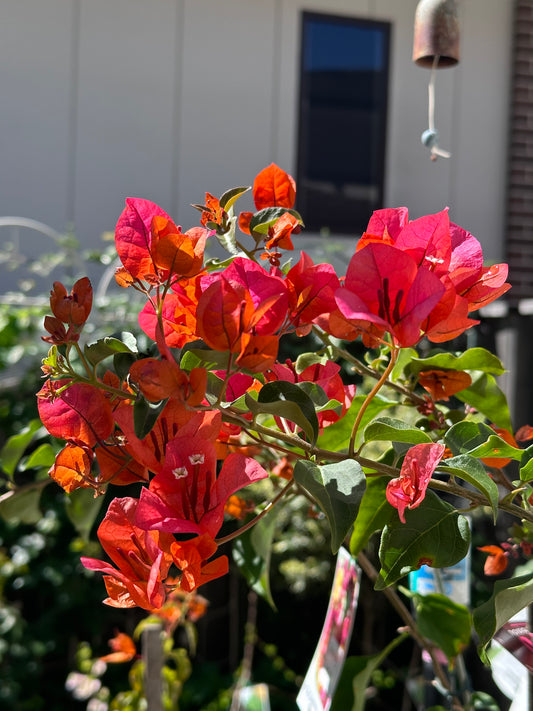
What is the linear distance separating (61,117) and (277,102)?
1.04m

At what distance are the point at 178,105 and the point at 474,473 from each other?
3415 mm

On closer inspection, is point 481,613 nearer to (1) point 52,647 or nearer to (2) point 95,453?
(2) point 95,453

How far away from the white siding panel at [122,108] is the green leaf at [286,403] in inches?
125

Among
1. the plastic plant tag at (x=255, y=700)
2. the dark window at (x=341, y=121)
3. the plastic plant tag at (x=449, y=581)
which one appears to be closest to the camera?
the plastic plant tag at (x=449, y=581)

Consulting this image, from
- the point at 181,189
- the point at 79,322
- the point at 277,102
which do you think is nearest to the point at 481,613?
the point at 79,322

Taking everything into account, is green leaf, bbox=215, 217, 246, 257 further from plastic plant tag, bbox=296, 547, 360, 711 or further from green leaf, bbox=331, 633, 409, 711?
green leaf, bbox=331, 633, 409, 711

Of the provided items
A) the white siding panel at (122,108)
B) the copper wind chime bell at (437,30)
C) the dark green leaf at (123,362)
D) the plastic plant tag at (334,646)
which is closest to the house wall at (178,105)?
the white siding panel at (122,108)

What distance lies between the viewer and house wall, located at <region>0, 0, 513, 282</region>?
3.35 meters

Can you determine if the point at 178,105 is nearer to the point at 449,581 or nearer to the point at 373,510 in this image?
the point at 449,581

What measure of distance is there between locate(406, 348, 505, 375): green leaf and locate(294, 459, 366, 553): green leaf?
8.2 inches

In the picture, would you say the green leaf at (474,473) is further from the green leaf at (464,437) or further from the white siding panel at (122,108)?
the white siding panel at (122,108)

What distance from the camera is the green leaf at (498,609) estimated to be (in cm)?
42

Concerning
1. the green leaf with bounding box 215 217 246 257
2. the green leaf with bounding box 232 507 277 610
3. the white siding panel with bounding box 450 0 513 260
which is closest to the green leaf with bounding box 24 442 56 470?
the green leaf with bounding box 232 507 277 610

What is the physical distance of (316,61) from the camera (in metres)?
3.74
